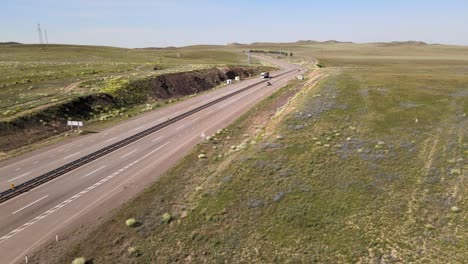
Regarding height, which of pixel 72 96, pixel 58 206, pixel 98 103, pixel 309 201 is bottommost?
pixel 58 206

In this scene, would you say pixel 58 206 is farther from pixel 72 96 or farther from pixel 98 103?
pixel 72 96

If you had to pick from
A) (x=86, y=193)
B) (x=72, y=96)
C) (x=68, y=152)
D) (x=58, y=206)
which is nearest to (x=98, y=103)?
(x=72, y=96)

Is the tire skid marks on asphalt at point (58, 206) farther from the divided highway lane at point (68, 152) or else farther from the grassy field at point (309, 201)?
the divided highway lane at point (68, 152)

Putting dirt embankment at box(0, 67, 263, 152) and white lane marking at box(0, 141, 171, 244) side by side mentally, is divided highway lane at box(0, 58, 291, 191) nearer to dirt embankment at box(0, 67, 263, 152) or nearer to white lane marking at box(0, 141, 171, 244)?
dirt embankment at box(0, 67, 263, 152)

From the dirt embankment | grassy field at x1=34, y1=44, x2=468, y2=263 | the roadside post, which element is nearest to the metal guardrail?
the roadside post

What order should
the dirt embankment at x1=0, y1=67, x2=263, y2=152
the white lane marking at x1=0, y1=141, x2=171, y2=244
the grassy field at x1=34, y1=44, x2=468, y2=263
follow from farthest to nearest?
the dirt embankment at x1=0, y1=67, x2=263, y2=152 → the white lane marking at x1=0, y1=141, x2=171, y2=244 → the grassy field at x1=34, y1=44, x2=468, y2=263

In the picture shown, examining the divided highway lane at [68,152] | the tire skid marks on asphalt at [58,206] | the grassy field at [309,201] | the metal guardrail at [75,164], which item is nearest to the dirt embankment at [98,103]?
the divided highway lane at [68,152]
